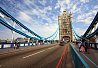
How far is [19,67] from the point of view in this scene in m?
6.48

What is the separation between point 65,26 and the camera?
139 m

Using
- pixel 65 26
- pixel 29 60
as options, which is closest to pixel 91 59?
pixel 29 60

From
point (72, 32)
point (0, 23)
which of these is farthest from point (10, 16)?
Answer: point (72, 32)

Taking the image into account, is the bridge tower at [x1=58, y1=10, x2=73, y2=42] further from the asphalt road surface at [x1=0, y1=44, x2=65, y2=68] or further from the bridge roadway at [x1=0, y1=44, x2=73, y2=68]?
the asphalt road surface at [x1=0, y1=44, x2=65, y2=68]

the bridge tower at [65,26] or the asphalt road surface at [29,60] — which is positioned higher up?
the bridge tower at [65,26]

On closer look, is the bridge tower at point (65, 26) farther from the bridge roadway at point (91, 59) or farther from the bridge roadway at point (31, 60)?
the bridge roadway at point (31, 60)

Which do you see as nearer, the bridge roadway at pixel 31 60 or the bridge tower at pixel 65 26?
the bridge roadway at pixel 31 60

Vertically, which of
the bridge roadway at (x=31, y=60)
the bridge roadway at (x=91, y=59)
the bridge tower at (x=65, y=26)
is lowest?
the bridge roadway at (x=91, y=59)

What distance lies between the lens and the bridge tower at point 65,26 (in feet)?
428

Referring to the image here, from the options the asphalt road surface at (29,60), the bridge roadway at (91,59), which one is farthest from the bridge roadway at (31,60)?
the bridge roadway at (91,59)

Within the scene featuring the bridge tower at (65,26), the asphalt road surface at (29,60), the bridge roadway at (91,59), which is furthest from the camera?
the bridge tower at (65,26)

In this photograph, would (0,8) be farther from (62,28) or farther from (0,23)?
(62,28)

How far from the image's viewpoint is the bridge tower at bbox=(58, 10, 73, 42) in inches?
5135

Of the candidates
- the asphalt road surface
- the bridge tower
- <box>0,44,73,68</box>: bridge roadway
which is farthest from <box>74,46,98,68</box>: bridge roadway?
the bridge tower
